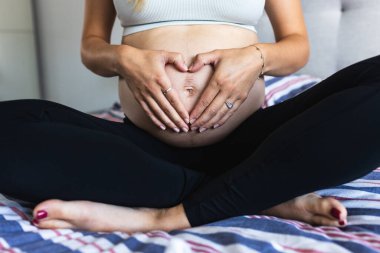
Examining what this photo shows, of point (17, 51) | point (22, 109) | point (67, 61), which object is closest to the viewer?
point (22, 109)

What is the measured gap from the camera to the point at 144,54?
2.59 feet

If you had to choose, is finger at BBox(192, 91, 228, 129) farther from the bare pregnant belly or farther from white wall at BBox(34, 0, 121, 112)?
white wall at BBox(34, 0, 121, 112)

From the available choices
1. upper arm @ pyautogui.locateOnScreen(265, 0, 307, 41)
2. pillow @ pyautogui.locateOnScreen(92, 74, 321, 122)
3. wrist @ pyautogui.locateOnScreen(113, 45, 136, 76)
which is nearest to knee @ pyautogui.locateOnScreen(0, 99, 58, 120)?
wrist @ pyautogui.locateOnScreen(113, 45, 136, 76)

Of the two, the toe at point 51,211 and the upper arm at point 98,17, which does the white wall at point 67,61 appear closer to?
the upper arm at point 98,17

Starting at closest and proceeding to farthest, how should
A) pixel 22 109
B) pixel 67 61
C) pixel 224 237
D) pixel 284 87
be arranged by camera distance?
pixel 224 237 < pixel 22 109 < pixel 284 87 < pixel 67 61

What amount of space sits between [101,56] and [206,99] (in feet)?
0.92

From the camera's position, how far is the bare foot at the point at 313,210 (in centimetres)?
65

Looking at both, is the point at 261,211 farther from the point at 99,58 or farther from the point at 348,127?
the point at 99,58

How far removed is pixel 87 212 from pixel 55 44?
1.64 metres

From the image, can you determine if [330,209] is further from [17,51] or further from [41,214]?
[17,51]

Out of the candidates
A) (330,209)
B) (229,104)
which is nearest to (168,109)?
(229,104)

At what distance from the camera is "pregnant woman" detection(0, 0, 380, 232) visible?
0.61 m

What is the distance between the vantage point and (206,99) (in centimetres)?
76

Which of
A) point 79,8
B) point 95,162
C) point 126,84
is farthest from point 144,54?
point 79,8
